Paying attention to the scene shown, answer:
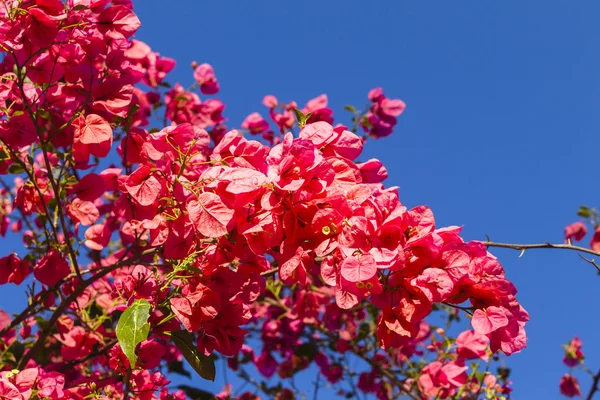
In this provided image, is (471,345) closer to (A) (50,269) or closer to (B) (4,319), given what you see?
(A) (50,269)

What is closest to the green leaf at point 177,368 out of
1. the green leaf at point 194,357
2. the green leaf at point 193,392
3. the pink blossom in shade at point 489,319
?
the green leaf at point 193,392

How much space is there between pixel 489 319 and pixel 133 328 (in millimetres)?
Result: 761

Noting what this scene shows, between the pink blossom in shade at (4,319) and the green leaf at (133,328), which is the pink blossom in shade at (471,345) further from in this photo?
the pink blossom in shade at (4,319)

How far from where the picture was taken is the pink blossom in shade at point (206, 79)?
11.1 feet

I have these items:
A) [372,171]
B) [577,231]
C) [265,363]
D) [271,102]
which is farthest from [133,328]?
[577,231]

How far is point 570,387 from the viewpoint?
5.55 m

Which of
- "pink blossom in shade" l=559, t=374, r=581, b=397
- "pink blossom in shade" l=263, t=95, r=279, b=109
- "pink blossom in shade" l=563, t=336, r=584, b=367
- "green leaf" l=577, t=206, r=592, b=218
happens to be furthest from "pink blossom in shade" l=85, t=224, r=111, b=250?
"pink blossom in shade" l=559, t=374, r=581, b=397

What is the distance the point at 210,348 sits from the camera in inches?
60.1

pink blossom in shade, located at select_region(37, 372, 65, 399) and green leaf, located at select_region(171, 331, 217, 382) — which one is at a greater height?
green leaf, located at select_region(171, 331, 217, 382)

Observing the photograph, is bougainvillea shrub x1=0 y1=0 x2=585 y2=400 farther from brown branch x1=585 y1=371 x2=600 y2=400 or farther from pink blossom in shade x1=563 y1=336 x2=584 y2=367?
pink blossom in shade x1=563 y1=336 x2=584 y2=367

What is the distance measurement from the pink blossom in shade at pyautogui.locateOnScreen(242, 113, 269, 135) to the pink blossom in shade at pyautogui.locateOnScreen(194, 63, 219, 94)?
0.93 ft

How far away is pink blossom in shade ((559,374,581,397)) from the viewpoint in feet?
18.2

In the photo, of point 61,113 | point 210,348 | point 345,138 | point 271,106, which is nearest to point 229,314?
point 210,348

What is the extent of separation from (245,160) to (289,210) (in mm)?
282
